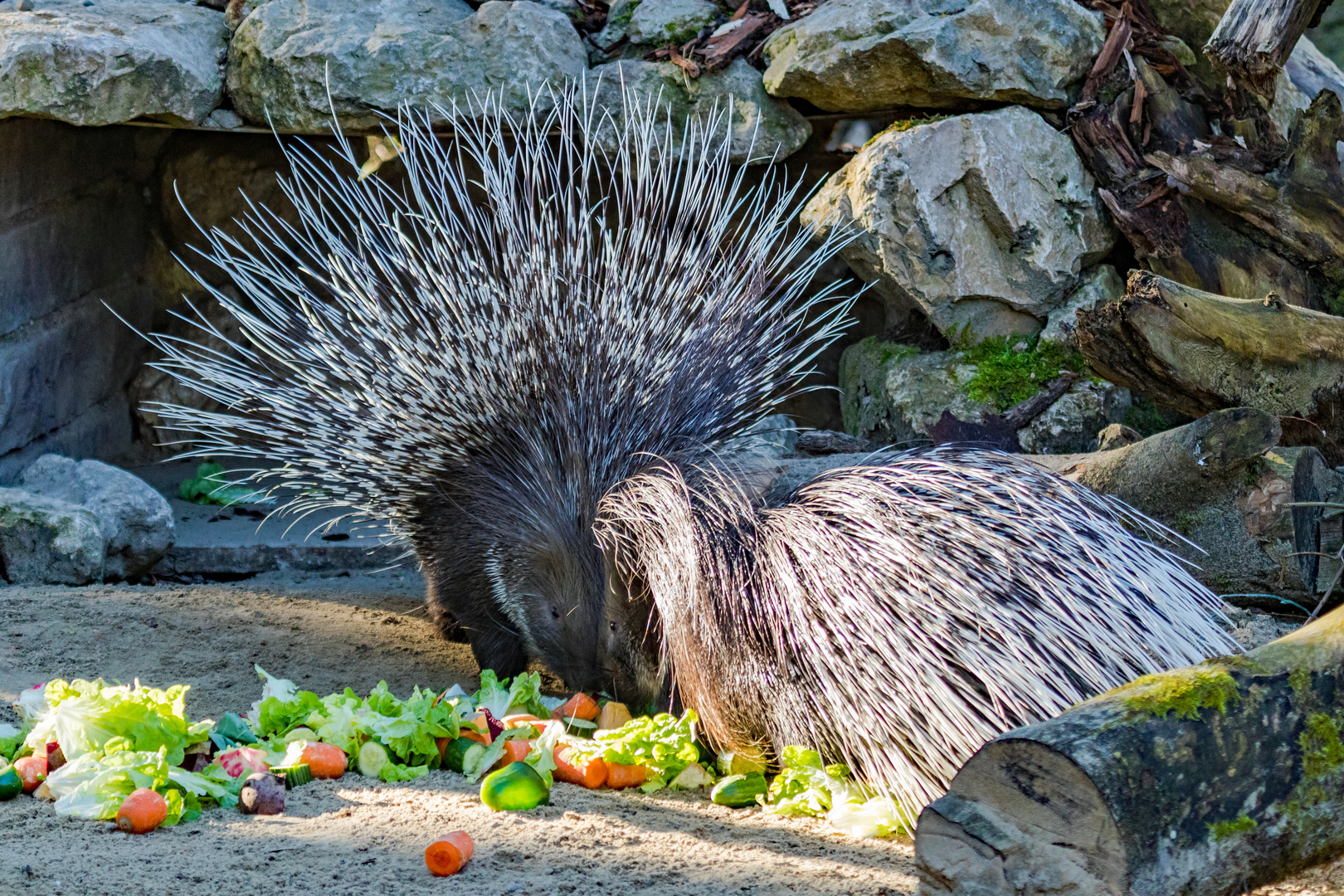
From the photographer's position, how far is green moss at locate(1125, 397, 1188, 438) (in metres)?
4.48

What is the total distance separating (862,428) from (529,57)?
2.15 metres

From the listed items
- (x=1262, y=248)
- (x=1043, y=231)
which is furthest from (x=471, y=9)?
(x=1262, y=248)

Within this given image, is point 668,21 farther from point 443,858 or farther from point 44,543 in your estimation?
point 443,858

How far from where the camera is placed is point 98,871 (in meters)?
1.94

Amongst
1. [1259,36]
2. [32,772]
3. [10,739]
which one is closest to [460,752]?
[32,772]

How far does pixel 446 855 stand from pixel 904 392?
3177 mm

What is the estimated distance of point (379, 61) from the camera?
4.76 m

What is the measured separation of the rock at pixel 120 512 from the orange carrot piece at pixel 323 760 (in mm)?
2351

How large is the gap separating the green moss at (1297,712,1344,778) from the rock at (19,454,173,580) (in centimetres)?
425

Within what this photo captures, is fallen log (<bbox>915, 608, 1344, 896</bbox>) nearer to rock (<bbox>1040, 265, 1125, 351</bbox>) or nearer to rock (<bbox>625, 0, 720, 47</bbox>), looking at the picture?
rock (<bbox>1040, 265, 1125, 351</bbox>)

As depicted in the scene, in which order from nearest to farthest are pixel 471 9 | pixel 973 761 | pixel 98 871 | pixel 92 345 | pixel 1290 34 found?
pixel 973 761 < pixel 98 871 < pixel 1290 34 < pixel 471 9 < pixel 92 345

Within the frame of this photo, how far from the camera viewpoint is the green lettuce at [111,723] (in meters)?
2.47

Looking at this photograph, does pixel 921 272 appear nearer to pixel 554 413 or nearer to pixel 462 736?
pixel 554 413

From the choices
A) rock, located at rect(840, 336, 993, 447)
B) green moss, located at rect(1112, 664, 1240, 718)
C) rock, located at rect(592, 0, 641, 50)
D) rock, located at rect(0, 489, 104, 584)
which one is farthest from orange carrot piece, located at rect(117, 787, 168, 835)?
rock, located at rect(592, 0, 641, 50)
